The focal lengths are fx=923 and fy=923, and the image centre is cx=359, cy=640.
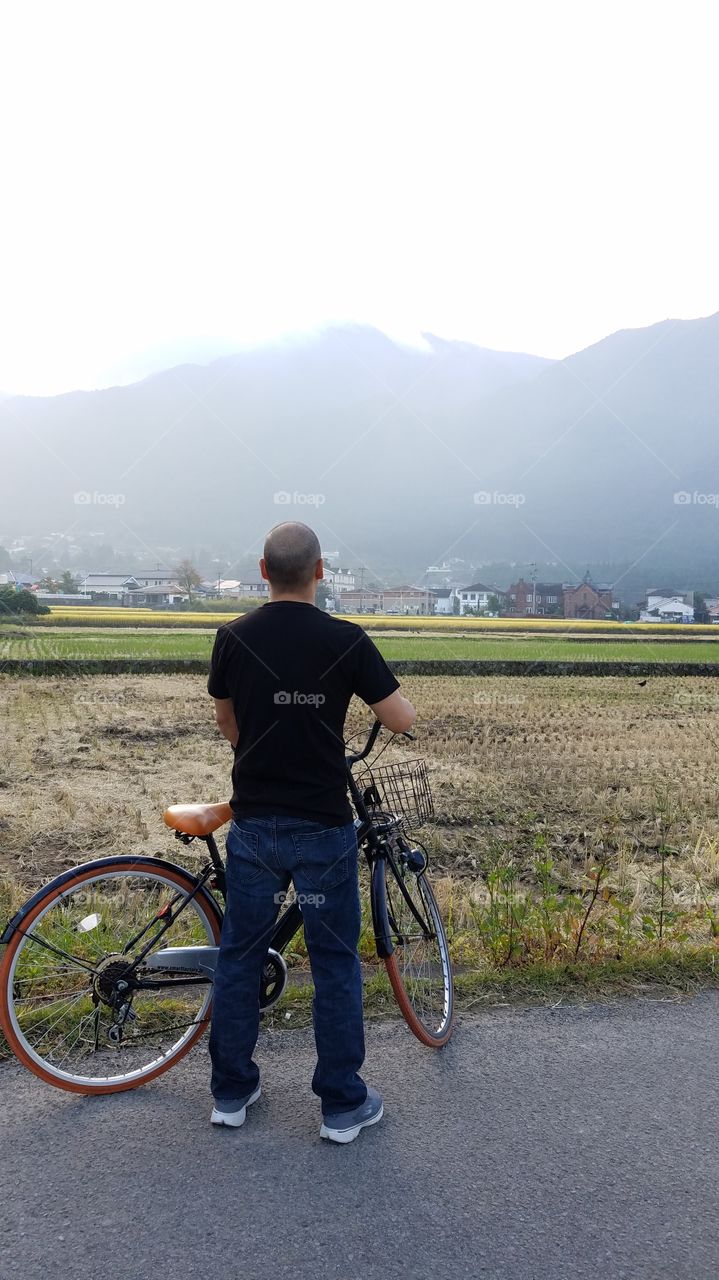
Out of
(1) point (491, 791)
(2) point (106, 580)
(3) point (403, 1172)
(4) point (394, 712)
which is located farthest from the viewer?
(2) point (106, 580)

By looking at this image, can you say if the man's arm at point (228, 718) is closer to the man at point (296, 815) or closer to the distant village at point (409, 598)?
the man at point (296, 815)

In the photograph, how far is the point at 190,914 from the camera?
160 inches

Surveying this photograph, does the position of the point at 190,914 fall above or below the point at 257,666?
below

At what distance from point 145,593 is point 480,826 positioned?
269 feet

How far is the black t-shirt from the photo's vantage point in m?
3.27

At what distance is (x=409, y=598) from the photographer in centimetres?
8969

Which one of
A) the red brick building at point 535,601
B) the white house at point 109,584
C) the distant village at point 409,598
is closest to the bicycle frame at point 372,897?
the distant village at point 409,598

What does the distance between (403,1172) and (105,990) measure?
136 cm

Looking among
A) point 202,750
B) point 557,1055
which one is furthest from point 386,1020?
point 202,750

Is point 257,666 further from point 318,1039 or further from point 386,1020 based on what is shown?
point 386,1020

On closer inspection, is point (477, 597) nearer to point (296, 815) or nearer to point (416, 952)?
point (416, 952)
